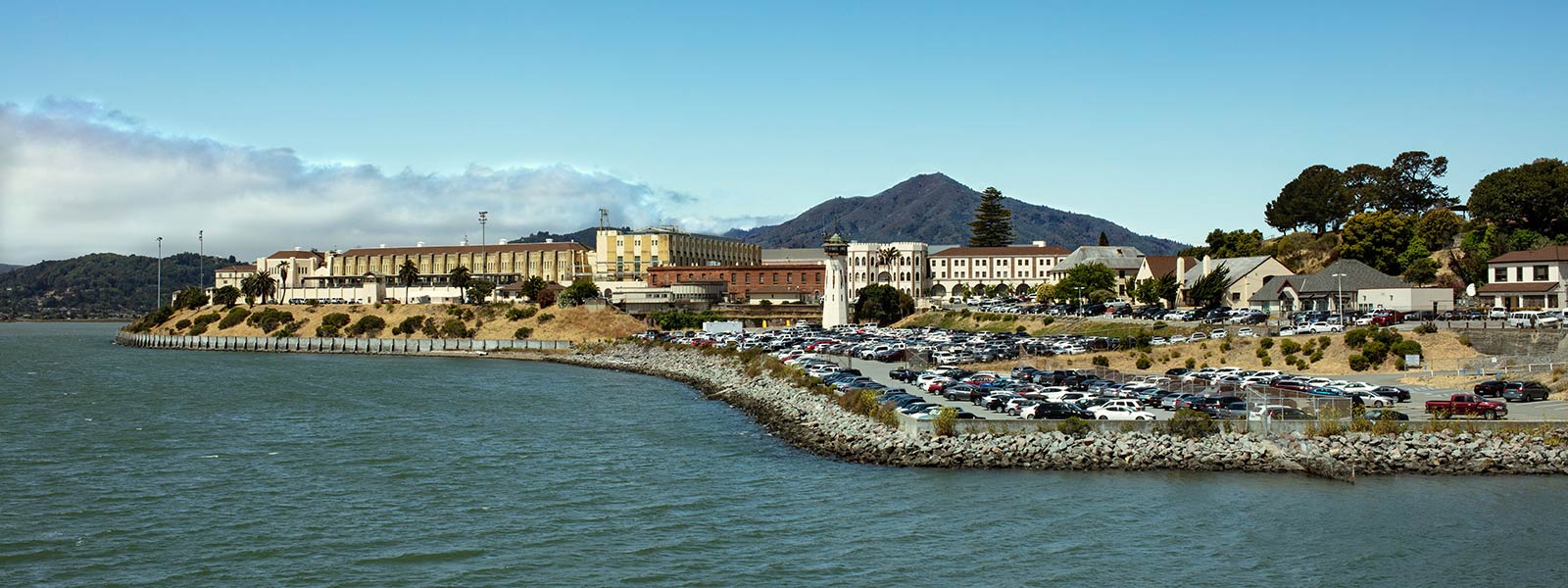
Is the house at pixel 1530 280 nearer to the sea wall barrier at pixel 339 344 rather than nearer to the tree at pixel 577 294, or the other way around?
the sea wall barrier at pixel 339 344

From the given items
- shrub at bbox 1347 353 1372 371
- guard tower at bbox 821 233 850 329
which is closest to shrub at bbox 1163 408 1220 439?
shrub at bbox 1347 353 1372 371

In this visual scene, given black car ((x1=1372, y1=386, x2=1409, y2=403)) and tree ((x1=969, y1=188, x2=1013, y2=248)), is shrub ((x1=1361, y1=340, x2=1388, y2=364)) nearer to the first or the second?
black car ((x1=1372, y1=386, x2=1409, y2=403))

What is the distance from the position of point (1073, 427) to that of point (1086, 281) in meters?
83.6

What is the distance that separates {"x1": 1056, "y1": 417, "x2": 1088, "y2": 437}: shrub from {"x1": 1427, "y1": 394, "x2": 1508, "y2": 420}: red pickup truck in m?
12.0

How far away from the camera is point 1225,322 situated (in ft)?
262

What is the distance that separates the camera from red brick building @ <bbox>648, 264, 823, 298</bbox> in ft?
523

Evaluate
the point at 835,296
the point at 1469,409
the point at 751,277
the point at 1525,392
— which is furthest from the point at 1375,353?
the point at 751,277

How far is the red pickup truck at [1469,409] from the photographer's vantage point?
41406mm

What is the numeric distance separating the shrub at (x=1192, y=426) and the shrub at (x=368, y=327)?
109 m

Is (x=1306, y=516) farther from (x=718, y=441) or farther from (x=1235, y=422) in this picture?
(x=718, y=441)

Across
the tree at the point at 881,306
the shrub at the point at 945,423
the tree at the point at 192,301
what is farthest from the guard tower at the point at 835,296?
the tree at the point at 192,301

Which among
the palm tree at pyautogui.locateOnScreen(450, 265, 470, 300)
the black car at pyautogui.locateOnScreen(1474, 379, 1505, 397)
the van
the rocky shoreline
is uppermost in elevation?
the palm tree at pyautogui.locateOnScreen(450, 265, 470, 300)

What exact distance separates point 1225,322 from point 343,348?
9313cm

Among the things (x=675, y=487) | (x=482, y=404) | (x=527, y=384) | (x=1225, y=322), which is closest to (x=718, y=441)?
(x=675, y=487)
